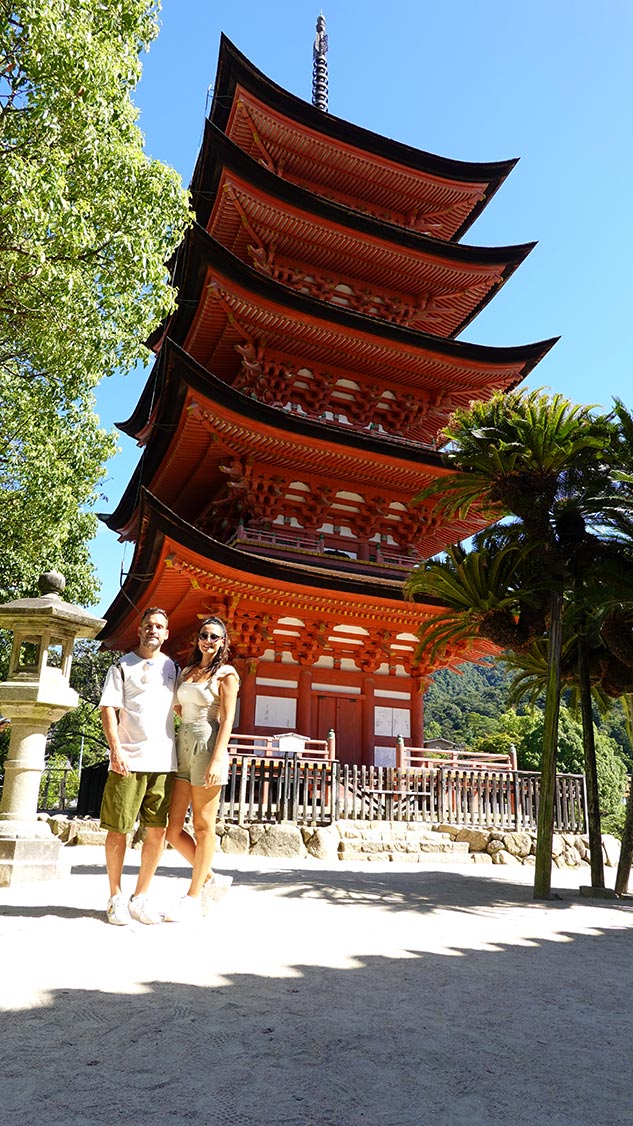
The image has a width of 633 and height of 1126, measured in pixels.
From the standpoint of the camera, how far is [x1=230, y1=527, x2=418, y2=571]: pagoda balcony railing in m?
15.3

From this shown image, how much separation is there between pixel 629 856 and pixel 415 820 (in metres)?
4.61

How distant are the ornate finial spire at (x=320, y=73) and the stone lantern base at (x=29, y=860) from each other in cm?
3148

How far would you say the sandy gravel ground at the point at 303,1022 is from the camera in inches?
86.7

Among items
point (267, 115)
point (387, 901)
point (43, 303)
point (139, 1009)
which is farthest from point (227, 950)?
point (267, 115)

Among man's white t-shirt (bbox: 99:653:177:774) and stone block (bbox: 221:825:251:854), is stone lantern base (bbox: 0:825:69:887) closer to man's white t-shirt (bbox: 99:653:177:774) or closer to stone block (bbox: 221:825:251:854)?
man's white t-shirt (bbox: 99:653:177:774)

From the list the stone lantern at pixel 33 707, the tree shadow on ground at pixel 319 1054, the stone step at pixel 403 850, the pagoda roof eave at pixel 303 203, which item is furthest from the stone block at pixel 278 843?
the pagoda roof eave at pixel 303 203

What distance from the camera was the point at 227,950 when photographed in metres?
3.98

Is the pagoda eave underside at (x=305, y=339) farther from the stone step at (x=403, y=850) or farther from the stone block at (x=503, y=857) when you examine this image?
Answer: the stone block at (x=503, y=857)

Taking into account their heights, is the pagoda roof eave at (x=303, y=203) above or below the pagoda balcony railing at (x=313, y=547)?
above

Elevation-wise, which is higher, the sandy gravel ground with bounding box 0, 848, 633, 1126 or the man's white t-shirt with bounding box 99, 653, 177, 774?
the man's white t-shirt with bounding box 99, 653, 177, 774

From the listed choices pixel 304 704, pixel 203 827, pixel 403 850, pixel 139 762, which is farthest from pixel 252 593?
pixel 139 762

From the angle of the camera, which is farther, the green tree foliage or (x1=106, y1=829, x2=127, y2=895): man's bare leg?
the green tree foliage

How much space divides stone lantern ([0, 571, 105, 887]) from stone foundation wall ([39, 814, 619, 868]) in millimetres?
3942

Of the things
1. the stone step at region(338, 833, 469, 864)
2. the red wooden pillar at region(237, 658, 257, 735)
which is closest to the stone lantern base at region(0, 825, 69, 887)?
the stone step at region(338, 833, 469, 864)
